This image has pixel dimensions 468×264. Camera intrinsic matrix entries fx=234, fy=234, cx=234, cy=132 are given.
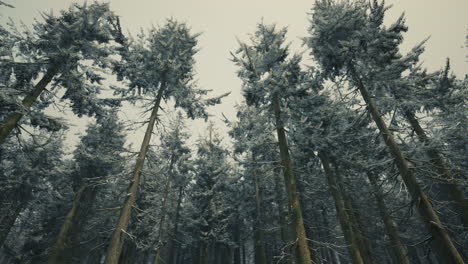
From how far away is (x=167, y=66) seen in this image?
12.5 metres

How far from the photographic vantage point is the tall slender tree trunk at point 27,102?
979cm

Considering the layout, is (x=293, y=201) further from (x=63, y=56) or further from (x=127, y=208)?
(x=63, y=56)

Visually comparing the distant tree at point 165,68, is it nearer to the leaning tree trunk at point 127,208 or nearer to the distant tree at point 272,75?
the leaning tree trunk at point 127,208

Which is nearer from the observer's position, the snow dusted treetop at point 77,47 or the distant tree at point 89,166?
the snow dusted treetop at point 77,47

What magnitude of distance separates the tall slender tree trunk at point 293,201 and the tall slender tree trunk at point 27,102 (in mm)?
10933

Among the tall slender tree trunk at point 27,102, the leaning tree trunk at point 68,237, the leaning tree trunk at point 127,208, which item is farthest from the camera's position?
the leaning tree trunk at point 68,237

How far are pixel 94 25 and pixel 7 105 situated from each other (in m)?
5.64

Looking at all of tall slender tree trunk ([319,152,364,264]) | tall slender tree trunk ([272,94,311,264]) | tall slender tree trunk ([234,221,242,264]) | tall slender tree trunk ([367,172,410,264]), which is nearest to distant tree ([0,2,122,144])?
tall slender tree trunk ([272,94,311,264])

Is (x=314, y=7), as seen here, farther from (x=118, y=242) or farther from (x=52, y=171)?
(x=52, y=171)

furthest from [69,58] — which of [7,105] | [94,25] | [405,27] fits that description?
[405,27]

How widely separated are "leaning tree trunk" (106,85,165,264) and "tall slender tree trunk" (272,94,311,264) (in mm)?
6371

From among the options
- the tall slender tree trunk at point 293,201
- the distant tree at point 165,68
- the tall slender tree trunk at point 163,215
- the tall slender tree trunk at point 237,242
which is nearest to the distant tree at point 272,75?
the tall slender tree trunk at point 293,201

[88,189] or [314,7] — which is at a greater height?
[314,7]

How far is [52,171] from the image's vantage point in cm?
2319
